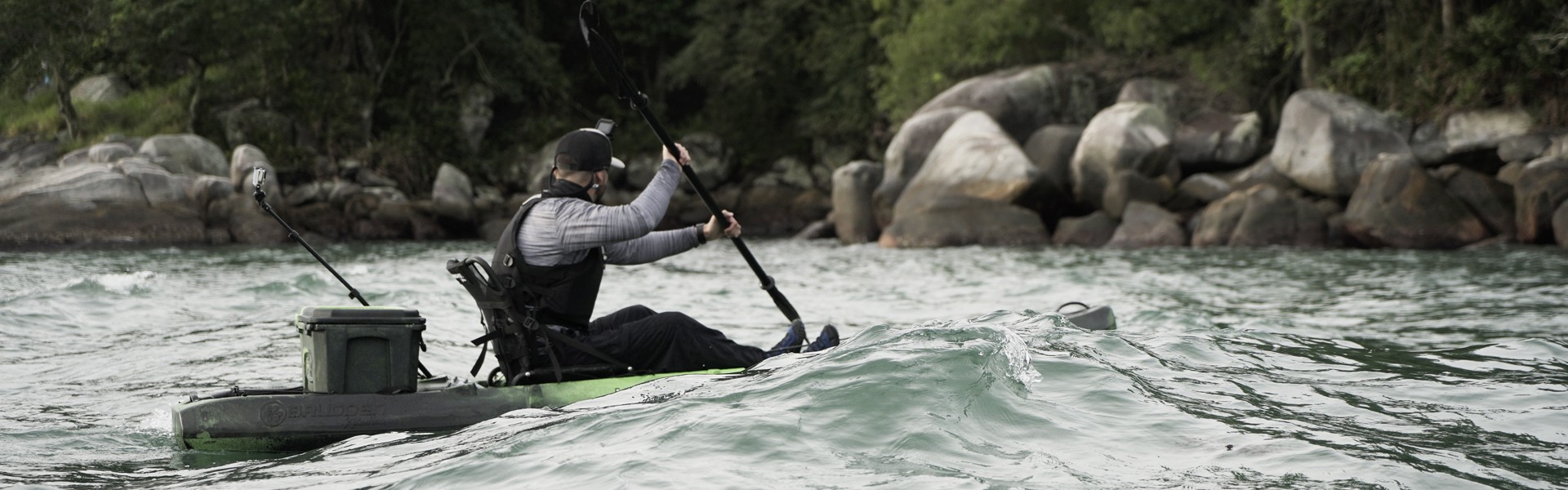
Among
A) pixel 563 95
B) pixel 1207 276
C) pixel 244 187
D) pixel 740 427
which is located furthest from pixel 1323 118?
pixel 563 95

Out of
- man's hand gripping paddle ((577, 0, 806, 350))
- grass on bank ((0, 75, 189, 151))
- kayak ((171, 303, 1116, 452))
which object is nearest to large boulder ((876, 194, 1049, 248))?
man's hand gripping paddle ((577, 0, 806, 350))

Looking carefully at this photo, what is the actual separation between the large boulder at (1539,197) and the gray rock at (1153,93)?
8541 millimetres

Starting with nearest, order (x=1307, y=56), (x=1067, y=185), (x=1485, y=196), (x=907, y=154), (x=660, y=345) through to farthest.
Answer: (x=660, y=345), (x=1485, y=196), (x=1067, y=185), (x=1307, y=56), (x=907, y=154)

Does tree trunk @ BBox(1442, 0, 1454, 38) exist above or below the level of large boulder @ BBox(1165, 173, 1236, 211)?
above

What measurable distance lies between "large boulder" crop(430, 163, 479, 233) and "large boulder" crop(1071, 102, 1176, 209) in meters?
13.7

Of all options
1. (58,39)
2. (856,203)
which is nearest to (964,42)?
(856,203)

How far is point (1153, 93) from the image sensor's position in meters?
26.2

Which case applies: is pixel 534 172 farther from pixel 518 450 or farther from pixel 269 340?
pixel 518 450

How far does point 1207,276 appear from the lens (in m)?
14.5

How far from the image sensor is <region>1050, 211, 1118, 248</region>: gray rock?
21172 mm

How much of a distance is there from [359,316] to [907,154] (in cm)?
1972

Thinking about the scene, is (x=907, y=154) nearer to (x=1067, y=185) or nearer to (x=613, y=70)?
(x=1067, y=185)

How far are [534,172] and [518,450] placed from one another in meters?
29.7

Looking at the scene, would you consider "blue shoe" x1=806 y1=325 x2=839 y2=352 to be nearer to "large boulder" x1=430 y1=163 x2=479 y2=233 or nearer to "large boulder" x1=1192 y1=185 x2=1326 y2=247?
"large boulder" x1=1192 y1=185 x2=1326 y2=247
